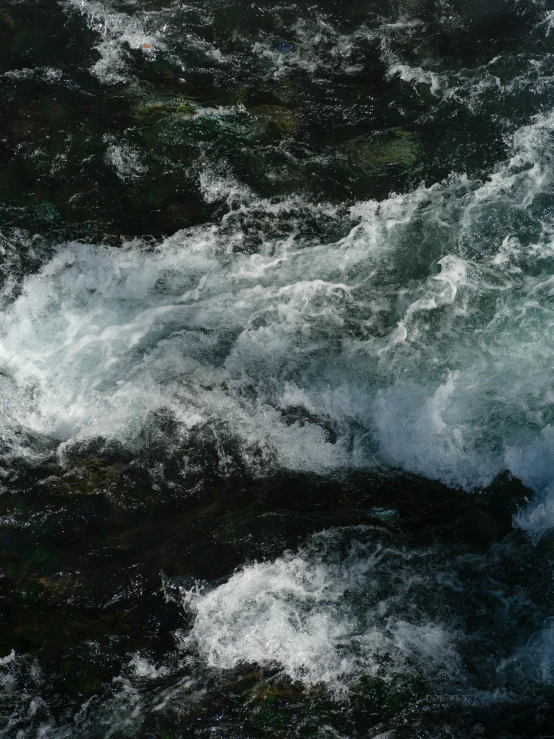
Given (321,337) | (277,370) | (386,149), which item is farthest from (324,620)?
(386,149)

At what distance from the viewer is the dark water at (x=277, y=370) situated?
18.0 ft

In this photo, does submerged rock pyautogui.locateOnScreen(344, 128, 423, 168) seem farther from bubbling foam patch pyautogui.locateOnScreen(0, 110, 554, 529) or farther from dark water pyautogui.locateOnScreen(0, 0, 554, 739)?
bubbling foam patch pyautogui.locateOnScreen(0, 110, 554, 529)

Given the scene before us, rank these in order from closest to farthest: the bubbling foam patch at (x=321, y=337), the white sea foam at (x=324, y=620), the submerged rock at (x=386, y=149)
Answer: the white sea foam at (x=324, y=620), the bubbling foam patch at (x=321, y=337), the submerged rock at (x=386, y=149)

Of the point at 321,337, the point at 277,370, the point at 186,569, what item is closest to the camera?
the point at 186,569

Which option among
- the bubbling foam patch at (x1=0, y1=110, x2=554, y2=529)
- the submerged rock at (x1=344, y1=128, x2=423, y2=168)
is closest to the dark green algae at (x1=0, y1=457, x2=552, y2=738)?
the bubbling foam patch at (x1=0, y1=110, x2=554, y2=529)

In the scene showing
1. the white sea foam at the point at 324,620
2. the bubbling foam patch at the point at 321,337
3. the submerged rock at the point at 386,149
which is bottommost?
the white sea foam at the point at 324,620

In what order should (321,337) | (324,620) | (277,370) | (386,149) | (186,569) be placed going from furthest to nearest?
(386,149)
(321,337)
(277,370)
(186,569)
(324,620)

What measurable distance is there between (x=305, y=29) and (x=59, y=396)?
6.81 metres

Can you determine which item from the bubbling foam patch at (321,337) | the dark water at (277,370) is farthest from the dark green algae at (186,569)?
the bubbling foam patch at (321,337)

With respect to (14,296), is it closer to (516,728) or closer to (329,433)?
(329,433)

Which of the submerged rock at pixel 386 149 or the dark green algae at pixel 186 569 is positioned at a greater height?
the submerged rock at pixel 386 149

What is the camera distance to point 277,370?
7172 millimetres

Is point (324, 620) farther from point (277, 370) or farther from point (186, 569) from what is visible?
point (277, 370)

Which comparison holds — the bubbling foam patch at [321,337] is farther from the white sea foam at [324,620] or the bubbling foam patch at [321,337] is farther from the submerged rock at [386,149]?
the white sea foam at [324,620]
